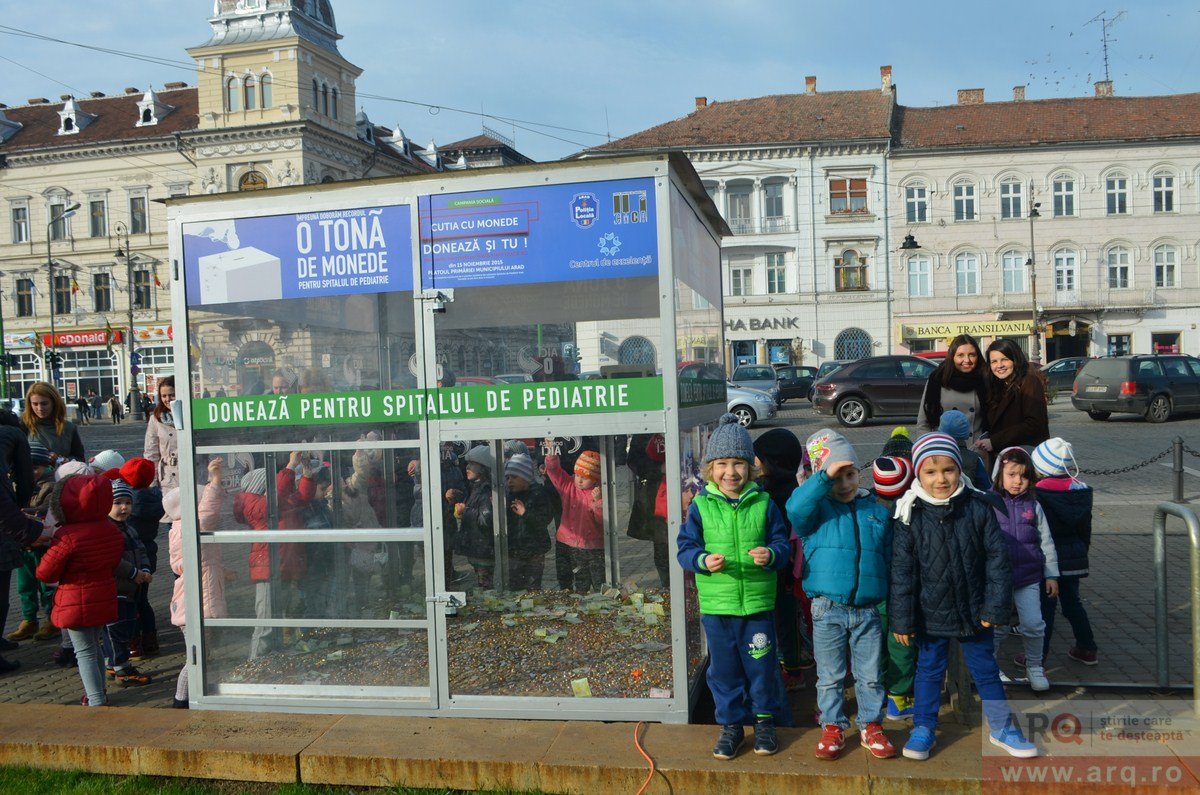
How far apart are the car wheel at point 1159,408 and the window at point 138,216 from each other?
157 feet

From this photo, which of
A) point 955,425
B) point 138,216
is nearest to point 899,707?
point 955,425

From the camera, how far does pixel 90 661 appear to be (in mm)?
5258

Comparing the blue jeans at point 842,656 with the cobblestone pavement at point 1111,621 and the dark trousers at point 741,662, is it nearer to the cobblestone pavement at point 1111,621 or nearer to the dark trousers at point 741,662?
the dark trousers at point 741,662

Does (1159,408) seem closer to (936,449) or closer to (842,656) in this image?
(936,449)

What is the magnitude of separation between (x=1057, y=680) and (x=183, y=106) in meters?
57.7

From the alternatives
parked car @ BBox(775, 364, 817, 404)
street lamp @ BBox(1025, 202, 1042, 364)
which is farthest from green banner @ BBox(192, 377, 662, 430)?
street lamp @ BBox(1025, 202, 1042, 364)

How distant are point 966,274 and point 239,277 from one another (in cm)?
4658

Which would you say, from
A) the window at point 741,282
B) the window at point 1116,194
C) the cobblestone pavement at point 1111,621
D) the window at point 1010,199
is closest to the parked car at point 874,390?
the cobblestone pavement at point 1111,621

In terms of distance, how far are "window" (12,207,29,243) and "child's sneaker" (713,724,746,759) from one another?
5941 cm

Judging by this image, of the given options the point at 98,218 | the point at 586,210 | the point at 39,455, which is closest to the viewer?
the point at 586,210

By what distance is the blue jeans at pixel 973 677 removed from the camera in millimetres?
4059

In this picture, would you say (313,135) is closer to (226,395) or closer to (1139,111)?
(1139,111)

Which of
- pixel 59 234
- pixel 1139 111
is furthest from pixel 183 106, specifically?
pixel 1139 111

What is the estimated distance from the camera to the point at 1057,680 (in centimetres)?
514
